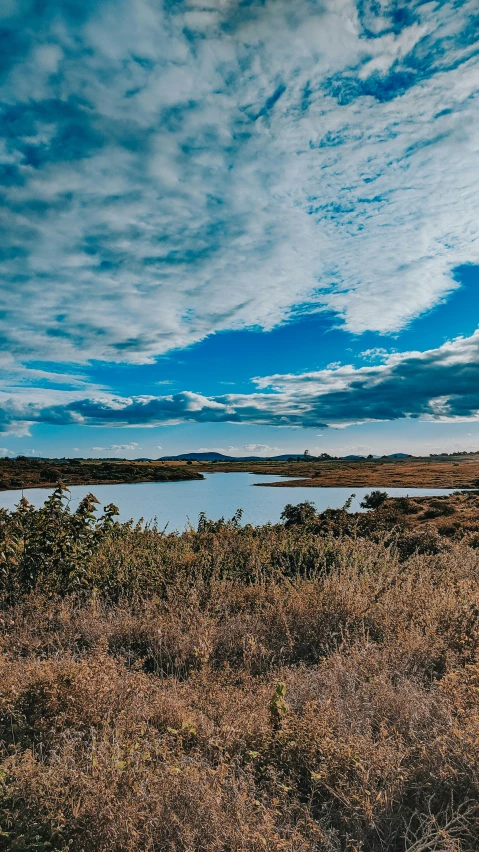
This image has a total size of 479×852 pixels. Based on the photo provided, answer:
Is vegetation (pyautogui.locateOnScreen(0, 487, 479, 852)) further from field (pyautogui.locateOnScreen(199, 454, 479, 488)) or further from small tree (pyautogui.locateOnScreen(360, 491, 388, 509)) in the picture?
field (pyautogui.locateOnScreen(199, 454, 479, 488))

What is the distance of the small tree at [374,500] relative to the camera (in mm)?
24438

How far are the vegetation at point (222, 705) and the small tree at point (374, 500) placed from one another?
50.7 ft

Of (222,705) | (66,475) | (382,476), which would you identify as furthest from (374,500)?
(382,476)

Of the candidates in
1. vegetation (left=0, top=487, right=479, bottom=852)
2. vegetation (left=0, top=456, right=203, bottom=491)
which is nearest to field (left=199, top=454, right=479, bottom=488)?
vegetation (left=0, top=456, right=203, bottom=491)

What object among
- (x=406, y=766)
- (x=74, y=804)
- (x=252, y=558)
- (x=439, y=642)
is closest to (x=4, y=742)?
(x=74, y=804)

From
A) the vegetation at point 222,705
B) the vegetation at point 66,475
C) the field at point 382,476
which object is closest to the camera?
the vegetation at point 222,705

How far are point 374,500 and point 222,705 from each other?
21.6 m

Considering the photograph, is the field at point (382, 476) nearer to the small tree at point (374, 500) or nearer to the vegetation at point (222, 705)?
the small tree at point (374, 500)

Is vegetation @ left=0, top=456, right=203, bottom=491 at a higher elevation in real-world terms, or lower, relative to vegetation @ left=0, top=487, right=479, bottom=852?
higher

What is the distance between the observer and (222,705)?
462 cm

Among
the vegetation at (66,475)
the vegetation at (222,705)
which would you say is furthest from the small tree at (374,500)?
the vegetation at (222,705)

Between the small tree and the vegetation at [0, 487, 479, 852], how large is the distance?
15463 millimetres

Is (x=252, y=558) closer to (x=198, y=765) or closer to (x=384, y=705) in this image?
(x=384, y=705)

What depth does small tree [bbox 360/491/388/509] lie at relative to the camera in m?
24.4
